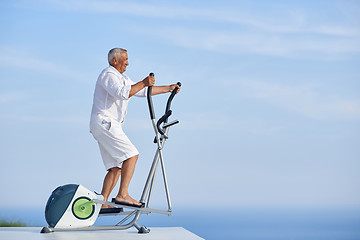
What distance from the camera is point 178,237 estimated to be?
3916mm

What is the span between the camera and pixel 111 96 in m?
4.19

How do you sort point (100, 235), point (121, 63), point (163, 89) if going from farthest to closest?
point (163, 89) < point (121, 63) < point (100, 235)

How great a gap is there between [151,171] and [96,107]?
697 mm

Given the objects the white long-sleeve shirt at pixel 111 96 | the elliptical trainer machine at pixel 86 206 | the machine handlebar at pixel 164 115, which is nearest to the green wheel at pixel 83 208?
the elliptical trainer machine at pixel 86 206

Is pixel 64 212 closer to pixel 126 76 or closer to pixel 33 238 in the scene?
pixel 33 238

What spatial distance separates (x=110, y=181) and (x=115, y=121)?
0.53m

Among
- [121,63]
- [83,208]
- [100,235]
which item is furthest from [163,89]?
[100,235]

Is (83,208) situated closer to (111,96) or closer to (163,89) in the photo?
(111,96)

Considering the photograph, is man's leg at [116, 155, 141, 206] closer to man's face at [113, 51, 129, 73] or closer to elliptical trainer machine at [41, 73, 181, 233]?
elliptical trainer machine at [41, 73, 181, 233]

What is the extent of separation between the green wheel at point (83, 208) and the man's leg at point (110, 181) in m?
0.18

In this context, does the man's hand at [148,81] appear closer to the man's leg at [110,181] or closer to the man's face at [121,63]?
the man's face at [121,63]

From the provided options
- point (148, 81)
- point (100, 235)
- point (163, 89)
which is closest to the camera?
point (100, 235)

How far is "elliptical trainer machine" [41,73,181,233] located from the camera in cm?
407

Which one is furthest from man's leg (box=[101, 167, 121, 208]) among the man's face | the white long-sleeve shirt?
the man's face
